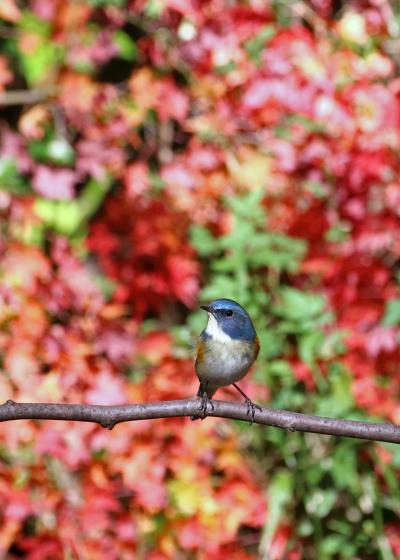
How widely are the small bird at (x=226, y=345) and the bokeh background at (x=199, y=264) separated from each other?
53.8 inches

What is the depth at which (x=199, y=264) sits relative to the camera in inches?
238

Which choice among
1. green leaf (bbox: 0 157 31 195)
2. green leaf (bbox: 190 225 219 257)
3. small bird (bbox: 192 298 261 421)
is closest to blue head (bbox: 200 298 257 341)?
small bird (bbox: 192 298 261 421)

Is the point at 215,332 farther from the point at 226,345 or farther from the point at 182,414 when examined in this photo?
the point at 182,414

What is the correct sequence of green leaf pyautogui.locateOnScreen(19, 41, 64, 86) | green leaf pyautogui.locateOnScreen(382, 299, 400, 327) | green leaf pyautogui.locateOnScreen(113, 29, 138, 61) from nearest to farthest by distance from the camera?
1. green leaf pyautogui.locateOnScreen(382, 299, 400, 327)
2. green leaf pyautogui.locateOnScreen(19, 41, 64, 86)
3. green leaf pyautogui.locateOnScreen(113, 29, 138, 61)

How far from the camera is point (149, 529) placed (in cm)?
522

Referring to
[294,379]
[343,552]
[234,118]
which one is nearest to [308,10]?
[234,118]

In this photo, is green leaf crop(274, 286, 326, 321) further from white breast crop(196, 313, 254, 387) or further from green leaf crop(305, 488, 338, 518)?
white breast crop(196, 313, 254, 387)

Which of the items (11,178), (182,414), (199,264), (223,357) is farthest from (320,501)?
(11,178)

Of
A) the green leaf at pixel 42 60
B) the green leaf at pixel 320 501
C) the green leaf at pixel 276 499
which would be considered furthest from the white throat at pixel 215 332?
the green leaf at pixel 42 60

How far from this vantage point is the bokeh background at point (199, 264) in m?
5.04

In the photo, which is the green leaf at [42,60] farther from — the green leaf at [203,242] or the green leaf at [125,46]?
the green leaf at [203,242]

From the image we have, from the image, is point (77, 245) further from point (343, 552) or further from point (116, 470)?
point (343, 552)

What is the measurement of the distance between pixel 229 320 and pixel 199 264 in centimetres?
248

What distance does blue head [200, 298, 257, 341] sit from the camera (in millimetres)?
3549
